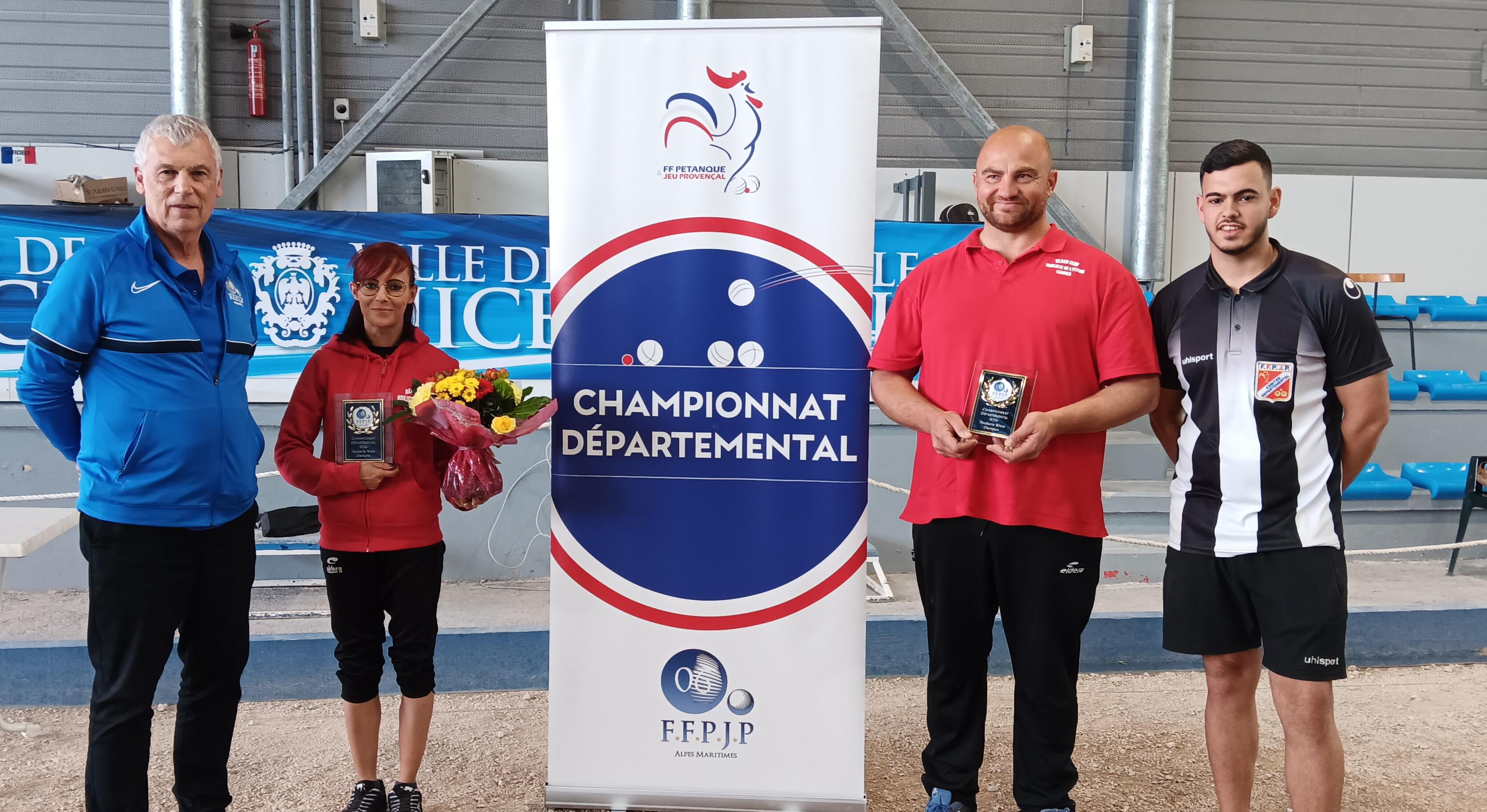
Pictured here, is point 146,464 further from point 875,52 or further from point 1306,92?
point 1306,92

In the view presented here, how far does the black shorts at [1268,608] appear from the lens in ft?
6.80

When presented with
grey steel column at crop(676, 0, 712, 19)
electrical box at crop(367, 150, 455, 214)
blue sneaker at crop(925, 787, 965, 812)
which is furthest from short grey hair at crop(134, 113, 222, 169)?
grey steel column at crop(676, 0, 712, 19)

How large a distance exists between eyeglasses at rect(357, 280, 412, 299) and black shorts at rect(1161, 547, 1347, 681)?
6.18 feet

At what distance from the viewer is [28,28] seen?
20.6 ft

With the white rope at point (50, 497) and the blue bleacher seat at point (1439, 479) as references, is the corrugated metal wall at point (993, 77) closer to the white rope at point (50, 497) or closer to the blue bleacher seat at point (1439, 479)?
the blue bleacher seat at point (1439, 479)

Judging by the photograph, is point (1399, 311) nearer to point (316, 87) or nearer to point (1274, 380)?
point (1274, 380)

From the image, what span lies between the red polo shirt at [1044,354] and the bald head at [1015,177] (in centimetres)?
8

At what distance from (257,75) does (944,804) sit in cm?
623

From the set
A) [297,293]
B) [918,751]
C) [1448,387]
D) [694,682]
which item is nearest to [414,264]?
[297,293]

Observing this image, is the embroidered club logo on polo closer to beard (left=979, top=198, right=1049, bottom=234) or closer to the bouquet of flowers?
beard (left=979, top=198, right=1049, bottom=234)

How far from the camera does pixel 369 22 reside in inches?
257

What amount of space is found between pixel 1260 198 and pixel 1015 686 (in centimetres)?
117

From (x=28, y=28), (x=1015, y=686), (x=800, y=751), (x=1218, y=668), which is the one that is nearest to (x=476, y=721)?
(x=800, y=751)

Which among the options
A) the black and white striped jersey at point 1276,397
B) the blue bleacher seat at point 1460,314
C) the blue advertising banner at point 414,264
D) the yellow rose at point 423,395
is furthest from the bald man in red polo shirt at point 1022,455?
the blue bleacher seat at point 1460,314
